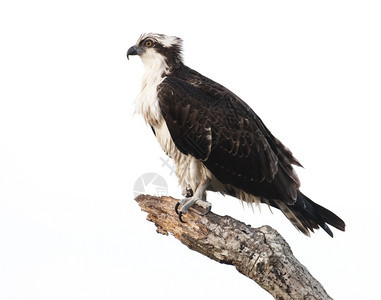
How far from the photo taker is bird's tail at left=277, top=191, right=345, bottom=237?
817 centimetres

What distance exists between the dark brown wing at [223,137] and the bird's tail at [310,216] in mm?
164

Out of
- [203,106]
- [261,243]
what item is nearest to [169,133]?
[203,106]

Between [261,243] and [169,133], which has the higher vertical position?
[169,133]

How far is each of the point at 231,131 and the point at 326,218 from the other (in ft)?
5.59

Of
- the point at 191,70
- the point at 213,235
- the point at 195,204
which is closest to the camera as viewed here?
the point at 213,235

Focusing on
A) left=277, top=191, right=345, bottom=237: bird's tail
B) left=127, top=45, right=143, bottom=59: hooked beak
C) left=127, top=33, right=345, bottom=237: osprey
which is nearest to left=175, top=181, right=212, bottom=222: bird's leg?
left=127, top=33, right=345, bottom=237: osprey

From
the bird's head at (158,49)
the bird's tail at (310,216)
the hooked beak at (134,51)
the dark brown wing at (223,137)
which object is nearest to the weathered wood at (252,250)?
the dark brown wing at (223,137)

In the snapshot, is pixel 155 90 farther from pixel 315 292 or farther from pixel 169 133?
pixel 315 292

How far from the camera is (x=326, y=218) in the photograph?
26.9ft

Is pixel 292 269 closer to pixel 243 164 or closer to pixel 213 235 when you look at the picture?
pixel 213 235

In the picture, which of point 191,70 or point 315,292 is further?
point 191,70

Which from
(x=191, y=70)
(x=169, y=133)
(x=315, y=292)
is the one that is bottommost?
(x=315, y=292)

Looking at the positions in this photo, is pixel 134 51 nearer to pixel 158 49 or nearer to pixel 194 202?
pixel 158 49

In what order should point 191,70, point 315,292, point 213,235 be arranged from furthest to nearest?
point 191,70, point 213,235, point 315,292
